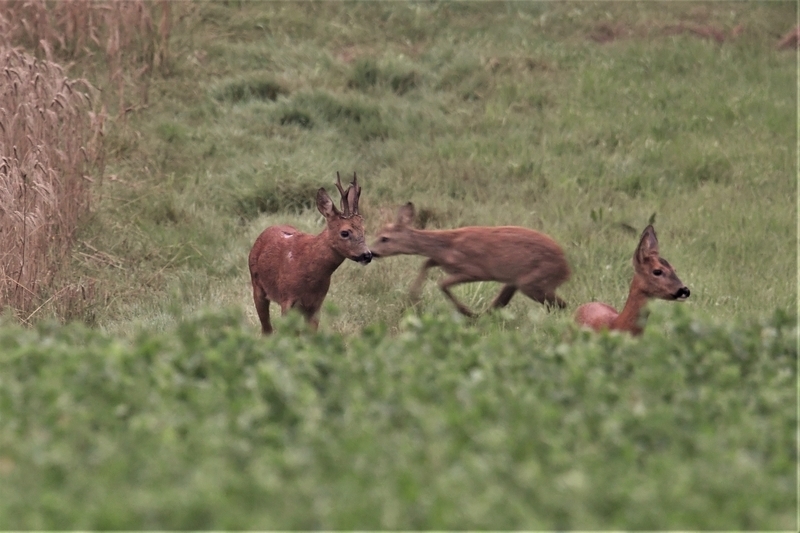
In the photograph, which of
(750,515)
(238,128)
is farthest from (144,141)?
(750,515)

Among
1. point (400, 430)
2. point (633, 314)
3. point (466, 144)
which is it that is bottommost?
point (466, 144)

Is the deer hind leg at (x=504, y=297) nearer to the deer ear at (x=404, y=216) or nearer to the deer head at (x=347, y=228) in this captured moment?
the deer ear at (x=404, y=216)

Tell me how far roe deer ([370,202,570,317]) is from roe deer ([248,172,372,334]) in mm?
969

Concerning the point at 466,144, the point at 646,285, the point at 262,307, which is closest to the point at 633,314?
the point at 646,285

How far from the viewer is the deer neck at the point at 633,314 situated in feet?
24.6

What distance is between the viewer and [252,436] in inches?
167

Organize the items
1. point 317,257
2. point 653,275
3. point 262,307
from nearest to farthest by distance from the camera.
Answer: point 653,275 < point 317,257 < point 262,307

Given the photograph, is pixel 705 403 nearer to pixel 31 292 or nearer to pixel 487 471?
pixel 487 471

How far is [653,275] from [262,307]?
266 centimetres

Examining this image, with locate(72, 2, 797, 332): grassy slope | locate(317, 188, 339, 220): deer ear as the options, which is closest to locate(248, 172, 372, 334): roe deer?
locate(317, 188, 339, 220): deer ear

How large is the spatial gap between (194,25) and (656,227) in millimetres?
7913

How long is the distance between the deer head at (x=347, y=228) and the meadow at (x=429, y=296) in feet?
1.86

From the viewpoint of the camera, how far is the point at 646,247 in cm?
774

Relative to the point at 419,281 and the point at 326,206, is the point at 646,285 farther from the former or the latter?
the point at 326,206
